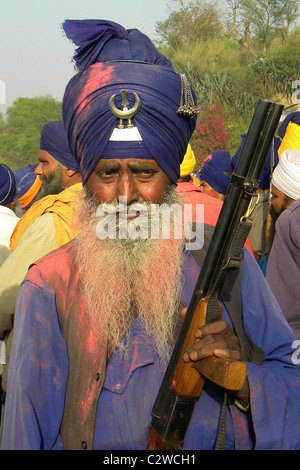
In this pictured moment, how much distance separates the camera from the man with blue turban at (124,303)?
76.1 inches

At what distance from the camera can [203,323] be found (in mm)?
1873

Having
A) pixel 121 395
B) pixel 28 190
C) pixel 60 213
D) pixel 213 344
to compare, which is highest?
pixel 213 344

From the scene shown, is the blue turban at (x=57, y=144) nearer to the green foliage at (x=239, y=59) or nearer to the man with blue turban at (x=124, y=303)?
the man with blue turban at (x=124, y=303)

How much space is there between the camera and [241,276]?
215cm

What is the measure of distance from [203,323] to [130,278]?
499mm

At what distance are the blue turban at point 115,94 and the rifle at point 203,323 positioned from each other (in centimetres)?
58

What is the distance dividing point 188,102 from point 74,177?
247 centimetres

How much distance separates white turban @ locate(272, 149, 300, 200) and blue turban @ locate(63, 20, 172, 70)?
8.28ft

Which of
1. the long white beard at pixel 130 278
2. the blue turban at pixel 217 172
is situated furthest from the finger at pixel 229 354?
the blue turban at pixel 217 172

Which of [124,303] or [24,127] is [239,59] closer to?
[24,127]

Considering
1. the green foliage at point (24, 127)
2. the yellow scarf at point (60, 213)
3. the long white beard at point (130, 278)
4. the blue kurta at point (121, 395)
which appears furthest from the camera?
the green foliage at point (24, 127)

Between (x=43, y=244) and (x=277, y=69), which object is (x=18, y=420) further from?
(x=277, y=69)

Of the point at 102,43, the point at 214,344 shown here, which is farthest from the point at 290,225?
the point at 214,344

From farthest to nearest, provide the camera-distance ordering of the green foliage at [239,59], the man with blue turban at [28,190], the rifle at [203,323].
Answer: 1. the green foliage at [239,59]
2. the man with blue turban at [28,190]
3. the rifle at [203,323]
